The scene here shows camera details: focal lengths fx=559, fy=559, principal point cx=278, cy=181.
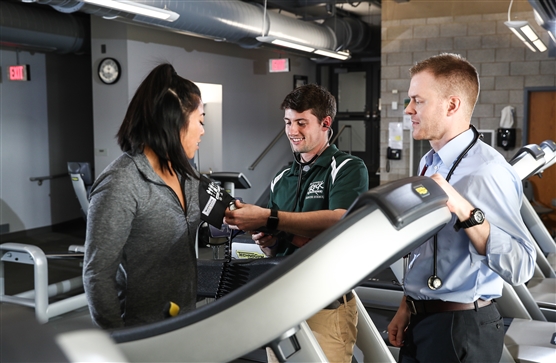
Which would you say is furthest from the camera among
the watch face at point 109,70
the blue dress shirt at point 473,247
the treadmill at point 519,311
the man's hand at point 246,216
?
the watch face at point 109,70

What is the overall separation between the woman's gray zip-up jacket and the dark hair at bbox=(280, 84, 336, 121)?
83cm

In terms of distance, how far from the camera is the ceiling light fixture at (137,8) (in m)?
5.00

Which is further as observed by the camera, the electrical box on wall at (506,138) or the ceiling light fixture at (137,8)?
the electrical box on wall at (506,138)

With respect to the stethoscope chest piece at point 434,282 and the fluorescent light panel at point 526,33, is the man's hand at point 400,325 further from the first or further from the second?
the fluorescent light panel at point 526,33

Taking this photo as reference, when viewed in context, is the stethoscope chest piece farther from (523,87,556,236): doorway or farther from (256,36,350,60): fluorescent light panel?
(523,87,556,236): doorway

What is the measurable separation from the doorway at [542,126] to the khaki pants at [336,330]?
274 inches

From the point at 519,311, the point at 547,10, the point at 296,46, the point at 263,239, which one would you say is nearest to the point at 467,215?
the point at 263,239

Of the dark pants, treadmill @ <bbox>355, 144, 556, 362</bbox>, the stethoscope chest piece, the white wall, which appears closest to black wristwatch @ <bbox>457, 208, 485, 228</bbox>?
the stethoscope chest piece

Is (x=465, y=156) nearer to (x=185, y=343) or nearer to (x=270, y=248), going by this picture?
(x=270, y=248)

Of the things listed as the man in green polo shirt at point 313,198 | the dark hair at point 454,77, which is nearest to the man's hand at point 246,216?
the man in green polo shirt at point 313,198

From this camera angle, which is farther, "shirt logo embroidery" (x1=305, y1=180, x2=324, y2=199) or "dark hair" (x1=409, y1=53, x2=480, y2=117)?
"shirt logo embroidery" (x1=305, y1=180, x2=324, y2=199)

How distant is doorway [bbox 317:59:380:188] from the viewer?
1387cm

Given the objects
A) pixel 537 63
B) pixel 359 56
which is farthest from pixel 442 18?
pixel 359 56

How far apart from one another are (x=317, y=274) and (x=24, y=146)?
8.76 meters
